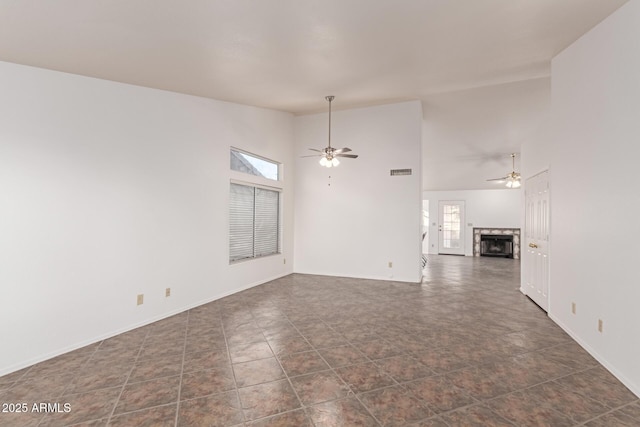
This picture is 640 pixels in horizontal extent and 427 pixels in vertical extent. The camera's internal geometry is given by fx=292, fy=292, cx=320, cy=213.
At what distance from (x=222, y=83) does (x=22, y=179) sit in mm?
2302

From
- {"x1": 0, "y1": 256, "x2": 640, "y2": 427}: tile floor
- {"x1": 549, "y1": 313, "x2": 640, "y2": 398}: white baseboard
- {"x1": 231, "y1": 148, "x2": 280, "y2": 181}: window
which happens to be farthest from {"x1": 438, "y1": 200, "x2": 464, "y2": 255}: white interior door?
{"x1": 549, "y1": 313, "x2": 640, "y2": 398}: white baseboard

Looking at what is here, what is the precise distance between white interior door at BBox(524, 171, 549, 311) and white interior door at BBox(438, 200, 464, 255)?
20.9 ft

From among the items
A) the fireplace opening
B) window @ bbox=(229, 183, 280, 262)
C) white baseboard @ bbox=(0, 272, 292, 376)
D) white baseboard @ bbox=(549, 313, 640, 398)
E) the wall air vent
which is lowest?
A: white baseboard @ bbox=(0, 272, 292, 376)

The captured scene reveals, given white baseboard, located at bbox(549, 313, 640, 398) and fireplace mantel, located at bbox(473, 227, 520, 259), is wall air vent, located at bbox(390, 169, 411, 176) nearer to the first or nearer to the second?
white baseboard, located at bbox(549, 313, 640, 398)

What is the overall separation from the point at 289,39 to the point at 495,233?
10.6 metres

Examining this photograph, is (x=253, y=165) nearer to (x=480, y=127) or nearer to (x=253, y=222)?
(x=253, y=222)

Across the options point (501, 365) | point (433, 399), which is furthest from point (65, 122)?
point (501, 365)

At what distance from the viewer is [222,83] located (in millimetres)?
3807

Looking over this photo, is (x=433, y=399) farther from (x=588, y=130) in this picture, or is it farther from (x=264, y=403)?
(x=588, y=130)

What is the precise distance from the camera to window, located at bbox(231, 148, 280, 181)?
16.3ft

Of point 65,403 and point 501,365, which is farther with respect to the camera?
point 501,365

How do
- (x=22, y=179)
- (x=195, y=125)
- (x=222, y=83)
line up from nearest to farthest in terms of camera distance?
(x=22, y=179)
(x=222, y=83)
(x=195, y=125)

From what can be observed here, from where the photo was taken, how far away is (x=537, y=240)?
4.47 meters

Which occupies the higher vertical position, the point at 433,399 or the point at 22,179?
the point at 22,179
